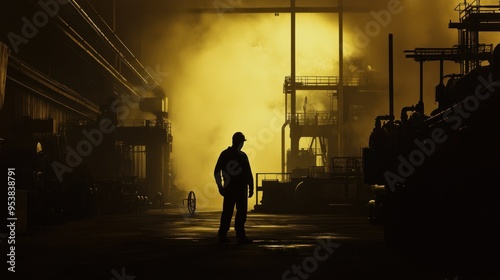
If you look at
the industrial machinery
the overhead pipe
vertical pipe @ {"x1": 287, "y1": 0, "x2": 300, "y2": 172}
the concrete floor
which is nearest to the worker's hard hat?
the concrete floor

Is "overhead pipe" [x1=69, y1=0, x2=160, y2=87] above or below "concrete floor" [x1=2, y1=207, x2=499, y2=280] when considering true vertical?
above

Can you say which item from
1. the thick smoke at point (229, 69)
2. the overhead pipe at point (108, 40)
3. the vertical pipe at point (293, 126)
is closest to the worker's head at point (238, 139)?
the overhead pipe at point (108, 40)

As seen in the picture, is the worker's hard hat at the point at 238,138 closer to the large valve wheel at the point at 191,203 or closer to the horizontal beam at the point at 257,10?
the large valve wheel at the point at 191,203

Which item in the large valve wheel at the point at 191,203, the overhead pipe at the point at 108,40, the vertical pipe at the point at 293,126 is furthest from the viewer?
the vertical pipe at the point at 293,126

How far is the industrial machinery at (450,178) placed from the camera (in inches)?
371

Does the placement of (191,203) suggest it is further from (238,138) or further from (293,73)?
(293,73)

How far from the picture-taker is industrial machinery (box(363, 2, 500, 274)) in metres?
9.43

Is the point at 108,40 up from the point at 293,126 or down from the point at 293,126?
up

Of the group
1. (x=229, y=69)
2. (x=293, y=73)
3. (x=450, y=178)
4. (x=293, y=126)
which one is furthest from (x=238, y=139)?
(x=229, y=69)

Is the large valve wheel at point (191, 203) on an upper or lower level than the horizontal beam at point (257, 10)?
lower

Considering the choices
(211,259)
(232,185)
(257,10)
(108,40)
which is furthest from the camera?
(257,10)

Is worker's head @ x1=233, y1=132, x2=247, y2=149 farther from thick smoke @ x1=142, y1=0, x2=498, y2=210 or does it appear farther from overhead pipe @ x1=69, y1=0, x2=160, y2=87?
thick smoke @ x1=142, y1=0, x2=498, y2=210

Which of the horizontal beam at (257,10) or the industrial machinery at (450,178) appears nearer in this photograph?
the industrial machinery at (450,178)

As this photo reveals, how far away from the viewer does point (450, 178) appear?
33.1ft
